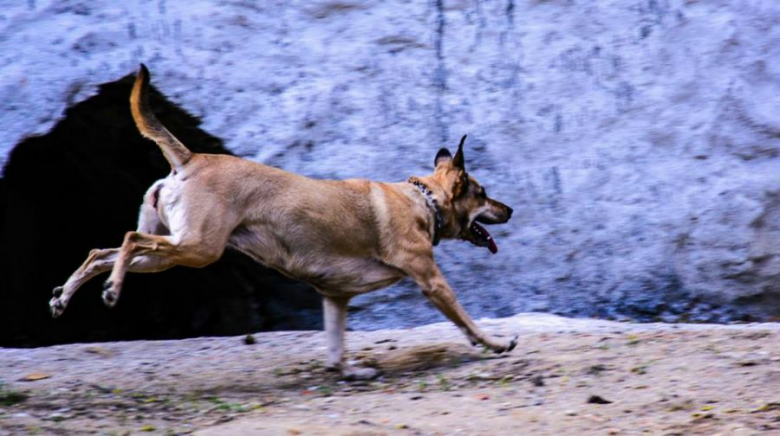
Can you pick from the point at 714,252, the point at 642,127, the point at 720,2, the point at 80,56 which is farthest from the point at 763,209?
the point at 80,56

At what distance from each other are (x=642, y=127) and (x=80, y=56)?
4877mm

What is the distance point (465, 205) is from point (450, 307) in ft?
3.38

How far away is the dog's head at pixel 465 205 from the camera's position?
26.5ft

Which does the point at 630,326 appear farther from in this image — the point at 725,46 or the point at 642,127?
the point at 725,46

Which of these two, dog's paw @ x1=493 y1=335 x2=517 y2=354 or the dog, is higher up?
the dog

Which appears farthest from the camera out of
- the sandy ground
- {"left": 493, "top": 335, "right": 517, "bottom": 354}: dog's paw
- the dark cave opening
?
the dark cave opening

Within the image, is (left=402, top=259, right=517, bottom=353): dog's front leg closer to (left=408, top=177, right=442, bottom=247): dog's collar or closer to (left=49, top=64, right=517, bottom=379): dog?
(left=49, top=64, right=517, bottom=379): dog

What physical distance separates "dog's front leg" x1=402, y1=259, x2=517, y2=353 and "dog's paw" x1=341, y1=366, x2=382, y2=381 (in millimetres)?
647

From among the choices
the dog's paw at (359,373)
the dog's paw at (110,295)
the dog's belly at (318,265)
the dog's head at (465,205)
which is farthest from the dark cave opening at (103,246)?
the dog's paw at (110,295)

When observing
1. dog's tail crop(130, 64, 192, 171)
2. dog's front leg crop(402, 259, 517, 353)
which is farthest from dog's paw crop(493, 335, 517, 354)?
dog's tail crop(130, 64, 192, 171)

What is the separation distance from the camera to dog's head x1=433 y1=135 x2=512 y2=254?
8.08 meters

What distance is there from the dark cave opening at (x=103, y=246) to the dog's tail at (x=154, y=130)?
79.7 inches

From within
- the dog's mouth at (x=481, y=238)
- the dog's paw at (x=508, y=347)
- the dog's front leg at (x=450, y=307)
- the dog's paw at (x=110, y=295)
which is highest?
the dog's paw at (x=110, y=295)

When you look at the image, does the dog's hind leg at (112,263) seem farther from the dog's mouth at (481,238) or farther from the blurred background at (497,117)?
the dog's mouth at (481,238)
